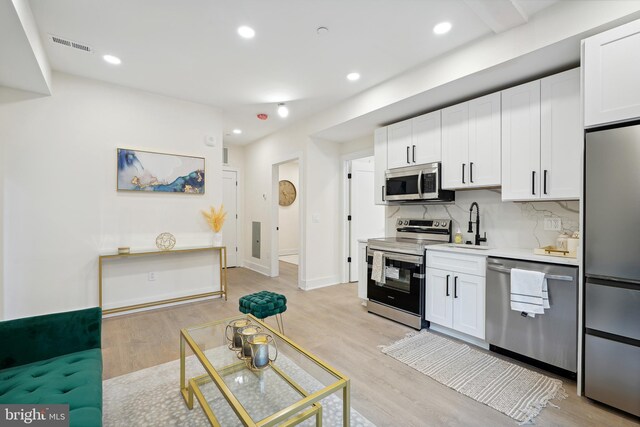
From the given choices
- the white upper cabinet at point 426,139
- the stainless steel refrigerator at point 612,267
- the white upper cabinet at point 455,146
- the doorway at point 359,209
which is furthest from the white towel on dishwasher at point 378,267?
the stainless steel refrigerator at point 612,267

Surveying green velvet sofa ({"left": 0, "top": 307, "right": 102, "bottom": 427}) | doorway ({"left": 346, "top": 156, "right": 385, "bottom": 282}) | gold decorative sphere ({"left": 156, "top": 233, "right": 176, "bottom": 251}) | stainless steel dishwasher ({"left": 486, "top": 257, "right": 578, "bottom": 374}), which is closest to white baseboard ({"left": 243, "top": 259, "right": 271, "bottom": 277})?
doorway ({"left": 346, "top": 156, "right": 385, "bottom": 282})

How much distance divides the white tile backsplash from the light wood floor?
4.11 ft

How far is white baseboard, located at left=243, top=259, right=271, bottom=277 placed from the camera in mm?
5848

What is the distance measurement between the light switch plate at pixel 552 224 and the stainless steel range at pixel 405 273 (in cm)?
93

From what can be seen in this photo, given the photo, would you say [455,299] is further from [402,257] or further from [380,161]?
[380,161]

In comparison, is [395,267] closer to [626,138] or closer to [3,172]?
[626,138]

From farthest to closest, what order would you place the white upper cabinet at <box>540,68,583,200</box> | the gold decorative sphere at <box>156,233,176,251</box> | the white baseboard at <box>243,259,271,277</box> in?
1. the white baseboard at <box>243,259,271,277</box>
2. the gold decorative sphere at <box>156,233,176,251</box>
3. the white upper cabinet at <box>540,68,583,200</box>

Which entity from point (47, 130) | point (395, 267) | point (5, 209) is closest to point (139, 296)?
point (5, 209)

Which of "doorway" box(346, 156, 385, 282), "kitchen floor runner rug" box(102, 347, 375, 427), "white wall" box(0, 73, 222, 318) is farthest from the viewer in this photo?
"doorway" box(346, 156, 385, 282)

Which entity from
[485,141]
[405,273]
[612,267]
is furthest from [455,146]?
[612,267]

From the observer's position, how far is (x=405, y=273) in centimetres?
327

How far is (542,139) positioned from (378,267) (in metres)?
2.03

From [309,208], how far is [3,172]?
11.8 ft

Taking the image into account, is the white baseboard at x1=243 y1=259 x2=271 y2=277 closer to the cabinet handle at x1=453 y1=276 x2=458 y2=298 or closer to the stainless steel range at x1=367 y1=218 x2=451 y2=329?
the stainless steel range at x1=367 y1=218 x2=451 y2=329
